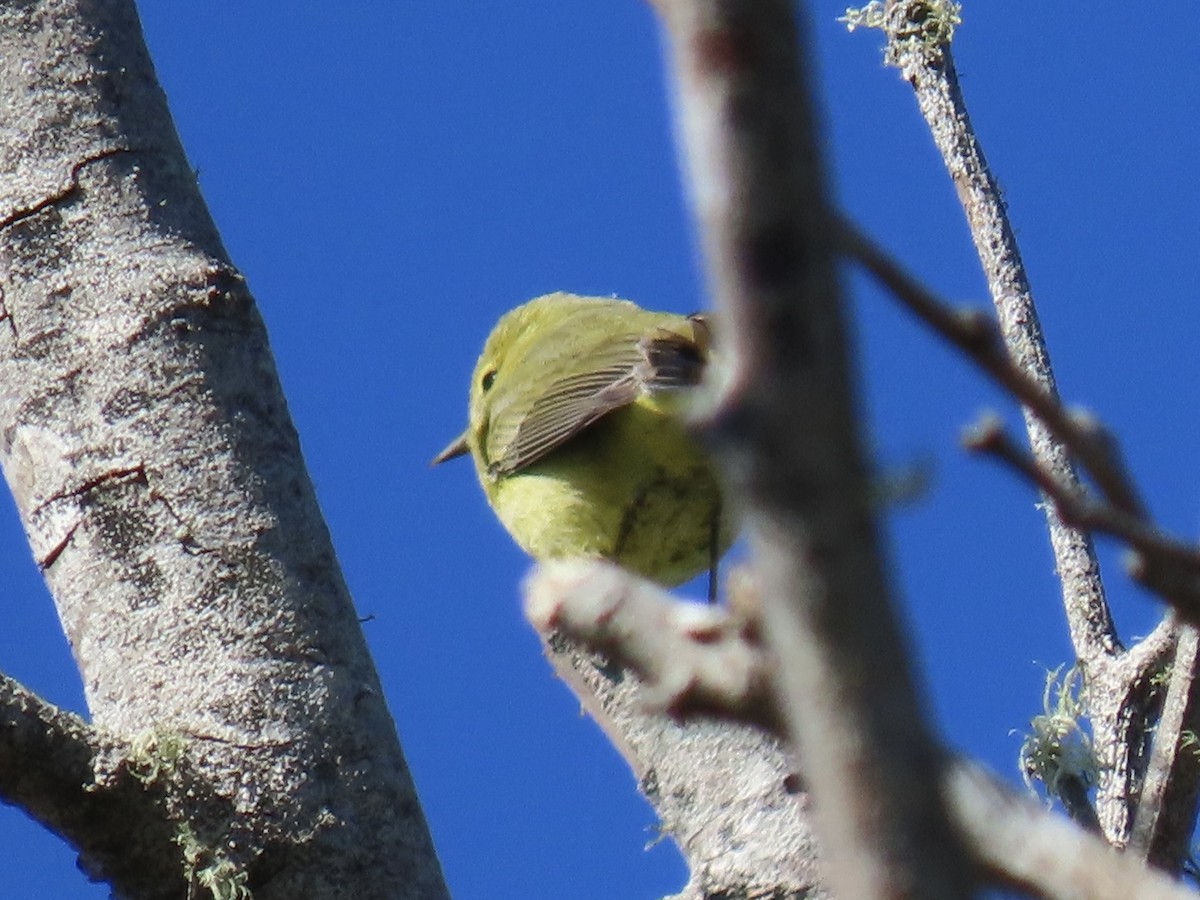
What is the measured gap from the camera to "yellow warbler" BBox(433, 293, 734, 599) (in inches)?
149

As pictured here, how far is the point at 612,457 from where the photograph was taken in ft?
13.1

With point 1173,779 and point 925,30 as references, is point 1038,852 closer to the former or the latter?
point 1173,779

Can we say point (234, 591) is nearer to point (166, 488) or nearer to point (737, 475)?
point (166, 488)

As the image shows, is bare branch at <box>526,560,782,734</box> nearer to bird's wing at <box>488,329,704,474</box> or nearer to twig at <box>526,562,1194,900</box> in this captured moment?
twig at <box>526,562,1194,900</box>

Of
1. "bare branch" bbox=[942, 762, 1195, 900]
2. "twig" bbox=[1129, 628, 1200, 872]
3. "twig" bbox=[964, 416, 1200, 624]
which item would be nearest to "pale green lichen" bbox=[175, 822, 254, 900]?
"twig" bbox=[1129, 628, 1200, 872]

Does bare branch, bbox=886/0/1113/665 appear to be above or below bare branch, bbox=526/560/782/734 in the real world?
above

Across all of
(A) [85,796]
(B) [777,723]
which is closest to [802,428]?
(B) [777,723]

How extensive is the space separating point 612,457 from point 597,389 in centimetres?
17

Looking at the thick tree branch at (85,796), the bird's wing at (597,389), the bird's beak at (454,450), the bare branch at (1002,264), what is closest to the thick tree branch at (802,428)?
Result: the thick tree branch at (85,796)

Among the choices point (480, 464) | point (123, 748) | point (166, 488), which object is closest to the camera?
point (123, 748)

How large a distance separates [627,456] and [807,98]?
11.6 ft

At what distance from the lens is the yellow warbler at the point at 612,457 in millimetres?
3781

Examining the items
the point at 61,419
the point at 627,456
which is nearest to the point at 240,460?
the point at 61,419

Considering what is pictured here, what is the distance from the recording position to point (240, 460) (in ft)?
8.64
